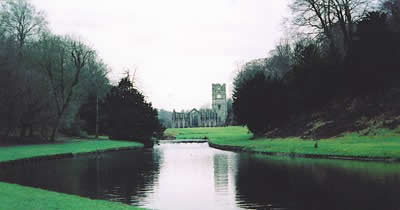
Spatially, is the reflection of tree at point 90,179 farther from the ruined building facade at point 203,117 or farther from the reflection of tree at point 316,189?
the ruined building facade at point 203,117

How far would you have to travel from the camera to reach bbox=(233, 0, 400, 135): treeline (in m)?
47.7

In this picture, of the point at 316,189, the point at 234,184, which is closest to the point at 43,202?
the point at 234,184

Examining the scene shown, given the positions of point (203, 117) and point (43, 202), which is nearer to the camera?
point (43, 202)

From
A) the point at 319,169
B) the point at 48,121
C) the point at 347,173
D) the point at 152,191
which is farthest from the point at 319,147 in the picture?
the point at 48,121

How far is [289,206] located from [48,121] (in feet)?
147

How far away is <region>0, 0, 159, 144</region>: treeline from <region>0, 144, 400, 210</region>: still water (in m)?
19.6

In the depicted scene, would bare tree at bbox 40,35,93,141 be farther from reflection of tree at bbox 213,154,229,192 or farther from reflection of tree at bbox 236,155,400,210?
reflection of tree at bbox 236,155,400,210

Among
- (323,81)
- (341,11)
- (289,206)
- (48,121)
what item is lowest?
(289,206)

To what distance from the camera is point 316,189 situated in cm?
1872

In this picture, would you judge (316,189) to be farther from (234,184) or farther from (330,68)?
(330,68)

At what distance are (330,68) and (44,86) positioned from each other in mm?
30860

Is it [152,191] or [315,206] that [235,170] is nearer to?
[152,191]

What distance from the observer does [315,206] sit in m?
15.0

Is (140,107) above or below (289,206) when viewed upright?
above
